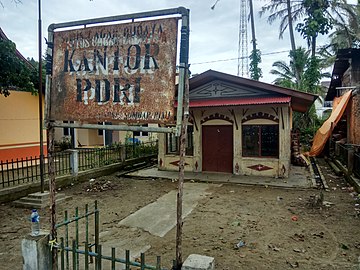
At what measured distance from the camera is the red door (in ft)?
39.2

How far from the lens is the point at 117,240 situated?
542 cm

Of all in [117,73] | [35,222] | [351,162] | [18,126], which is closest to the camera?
[117,73]

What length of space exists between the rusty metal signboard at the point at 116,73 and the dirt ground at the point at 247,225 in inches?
108

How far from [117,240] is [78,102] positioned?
326 centimetres

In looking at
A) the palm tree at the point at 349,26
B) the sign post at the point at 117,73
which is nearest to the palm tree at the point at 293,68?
the palm tree at the point at 349,26

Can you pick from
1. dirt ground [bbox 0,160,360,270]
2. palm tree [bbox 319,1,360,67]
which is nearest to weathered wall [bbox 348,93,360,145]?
dirt ground [bbox 0,160,360,270]

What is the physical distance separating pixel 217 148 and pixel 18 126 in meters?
8.78

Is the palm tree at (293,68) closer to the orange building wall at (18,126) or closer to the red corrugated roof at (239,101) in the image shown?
the red corrugated roof at (239,101)

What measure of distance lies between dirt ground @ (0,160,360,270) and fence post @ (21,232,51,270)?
1454 millimetres

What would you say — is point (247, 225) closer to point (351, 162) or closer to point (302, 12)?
point (351, 162)

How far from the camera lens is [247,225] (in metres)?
6.14

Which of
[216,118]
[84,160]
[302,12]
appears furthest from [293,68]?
[84,160]

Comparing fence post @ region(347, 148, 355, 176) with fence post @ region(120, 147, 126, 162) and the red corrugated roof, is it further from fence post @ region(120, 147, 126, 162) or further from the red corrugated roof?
fence post @ region(120, 147, 126, 162)

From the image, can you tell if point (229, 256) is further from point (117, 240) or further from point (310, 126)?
point (310, 126)
